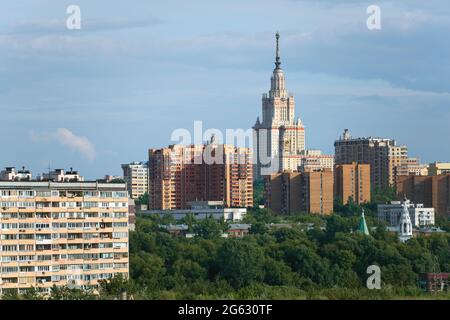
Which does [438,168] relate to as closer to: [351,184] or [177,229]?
[351,184]

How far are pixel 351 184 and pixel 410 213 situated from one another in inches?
220

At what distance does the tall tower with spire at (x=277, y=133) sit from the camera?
209ft

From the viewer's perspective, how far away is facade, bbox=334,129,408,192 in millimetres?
54375

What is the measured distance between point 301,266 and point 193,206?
21.2 m

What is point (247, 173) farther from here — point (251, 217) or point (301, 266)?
point (301, 266)

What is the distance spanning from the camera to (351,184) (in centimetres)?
4862

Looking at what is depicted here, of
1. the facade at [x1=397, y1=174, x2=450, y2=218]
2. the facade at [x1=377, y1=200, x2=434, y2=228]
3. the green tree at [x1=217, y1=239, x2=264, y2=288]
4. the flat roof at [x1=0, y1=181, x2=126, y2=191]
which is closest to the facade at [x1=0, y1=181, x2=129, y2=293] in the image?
the flat roof at [x1=0, y1=181, x2=126, y2=191]

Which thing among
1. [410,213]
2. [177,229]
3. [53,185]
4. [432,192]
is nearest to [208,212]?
[410,213]

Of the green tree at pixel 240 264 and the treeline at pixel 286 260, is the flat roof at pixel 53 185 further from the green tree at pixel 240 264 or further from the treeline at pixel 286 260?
the green tree at pixel 240 264

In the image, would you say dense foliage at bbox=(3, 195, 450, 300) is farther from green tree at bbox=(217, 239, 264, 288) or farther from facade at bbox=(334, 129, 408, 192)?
facade at bbox=(334, 129, 408, 192)
